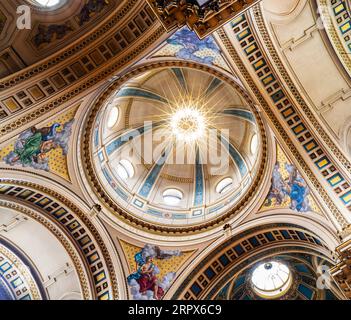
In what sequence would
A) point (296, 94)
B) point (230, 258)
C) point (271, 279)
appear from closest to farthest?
point (296, 94) < point (230, 258) < point (271, 279)

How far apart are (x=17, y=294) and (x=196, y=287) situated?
6.50 meters

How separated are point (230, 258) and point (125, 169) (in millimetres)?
5875

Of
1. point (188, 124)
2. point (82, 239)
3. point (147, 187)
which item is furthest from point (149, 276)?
point (188, 124)

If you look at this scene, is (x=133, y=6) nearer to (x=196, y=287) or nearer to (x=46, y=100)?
(x=46, y=100)

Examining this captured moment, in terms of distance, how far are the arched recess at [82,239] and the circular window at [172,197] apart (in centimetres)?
382

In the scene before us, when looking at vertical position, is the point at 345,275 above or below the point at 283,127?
below

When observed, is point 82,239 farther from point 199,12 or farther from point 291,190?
point 199,12

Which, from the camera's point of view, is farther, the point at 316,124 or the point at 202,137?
the point at 202,137

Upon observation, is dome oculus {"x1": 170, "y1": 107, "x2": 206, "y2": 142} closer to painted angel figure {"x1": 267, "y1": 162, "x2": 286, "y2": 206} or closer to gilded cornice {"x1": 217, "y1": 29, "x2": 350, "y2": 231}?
painted angel figure {"x1": 267, "y1": 162, "x2": 286, "y2": 206}

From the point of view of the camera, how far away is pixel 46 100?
1215cm

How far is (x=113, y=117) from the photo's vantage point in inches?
701

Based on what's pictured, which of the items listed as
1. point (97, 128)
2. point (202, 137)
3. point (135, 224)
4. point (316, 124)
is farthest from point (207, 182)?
point (316, 124)

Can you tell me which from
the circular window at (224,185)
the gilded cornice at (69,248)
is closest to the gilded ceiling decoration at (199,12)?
the gilded cornice at (69,248)

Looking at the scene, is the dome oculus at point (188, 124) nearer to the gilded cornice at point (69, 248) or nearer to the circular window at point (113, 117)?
the circular window at point (113, 117)
